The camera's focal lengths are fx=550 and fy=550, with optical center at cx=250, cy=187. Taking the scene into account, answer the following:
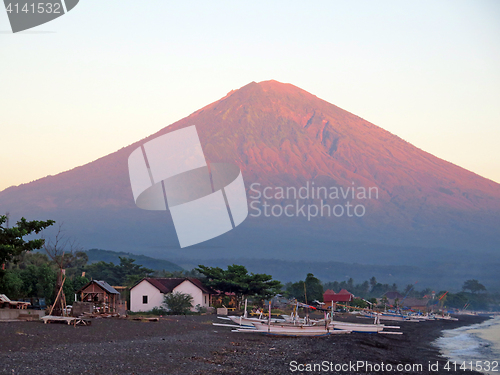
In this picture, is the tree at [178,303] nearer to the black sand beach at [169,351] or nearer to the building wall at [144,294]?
the building wall at [144,294]

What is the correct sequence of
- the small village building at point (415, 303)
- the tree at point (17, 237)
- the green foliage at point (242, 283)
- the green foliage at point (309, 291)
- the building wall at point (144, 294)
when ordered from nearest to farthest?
the tree at point (17, 237), the building wall at point (144, 294), the green foliage at point (242, 283), the green foliage at point (309, 291), the small village building at point (415, 303)

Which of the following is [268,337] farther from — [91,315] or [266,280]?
[266,280]

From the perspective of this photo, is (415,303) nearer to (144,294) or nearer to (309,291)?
(309,291)

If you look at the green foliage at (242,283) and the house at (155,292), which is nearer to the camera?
the house at (155,292)

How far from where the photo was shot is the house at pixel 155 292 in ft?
184

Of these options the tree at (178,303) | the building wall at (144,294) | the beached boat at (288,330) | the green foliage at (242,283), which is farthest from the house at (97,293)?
the green foliage at (242,283)

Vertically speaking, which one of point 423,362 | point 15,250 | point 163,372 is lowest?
point 423,362

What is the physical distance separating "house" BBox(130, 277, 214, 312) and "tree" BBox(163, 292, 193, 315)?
1.27 m

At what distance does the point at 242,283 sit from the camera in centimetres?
5641

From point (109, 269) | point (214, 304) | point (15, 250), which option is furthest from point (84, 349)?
point (109, 269)

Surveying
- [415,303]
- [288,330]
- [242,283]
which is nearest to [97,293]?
[288,330]

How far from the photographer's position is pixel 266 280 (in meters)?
58.1

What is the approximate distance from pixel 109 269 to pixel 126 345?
72.4 metres

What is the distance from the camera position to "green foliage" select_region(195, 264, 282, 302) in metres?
56.9
